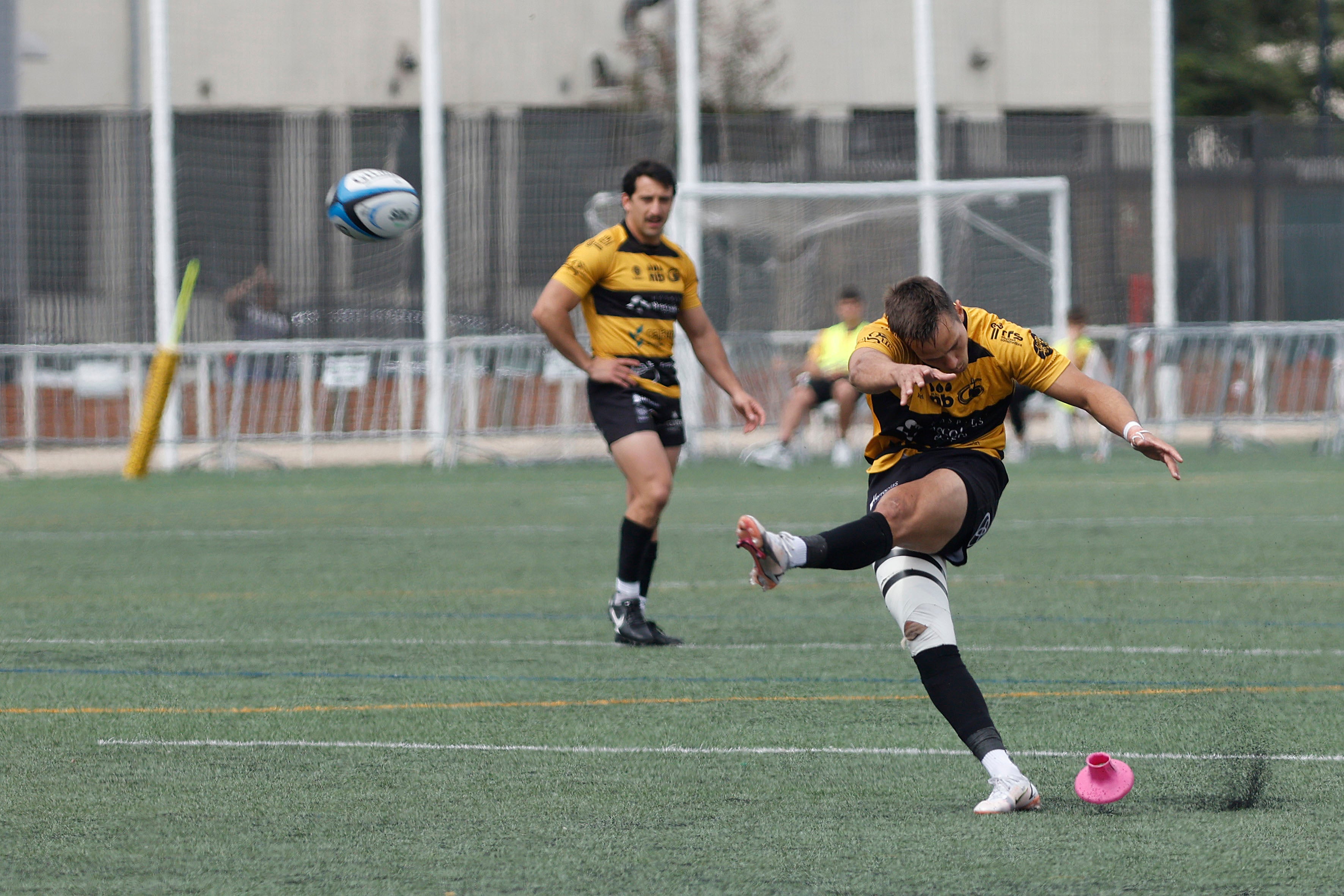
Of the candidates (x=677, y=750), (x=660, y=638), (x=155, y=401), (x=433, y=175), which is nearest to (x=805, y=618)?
(x=660, y=638)

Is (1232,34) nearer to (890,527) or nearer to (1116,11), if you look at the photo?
(1116,11)

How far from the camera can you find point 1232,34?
4400cm

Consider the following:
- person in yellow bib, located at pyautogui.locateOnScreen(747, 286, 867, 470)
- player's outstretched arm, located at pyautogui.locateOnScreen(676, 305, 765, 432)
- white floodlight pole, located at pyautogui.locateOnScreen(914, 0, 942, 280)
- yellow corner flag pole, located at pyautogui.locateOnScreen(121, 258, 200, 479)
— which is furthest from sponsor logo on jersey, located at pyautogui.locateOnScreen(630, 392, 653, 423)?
white floodlight pole, located at pyautogui.locateOnScreen(914, 0, 942, 280)

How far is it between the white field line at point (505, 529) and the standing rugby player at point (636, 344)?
14.9 feet

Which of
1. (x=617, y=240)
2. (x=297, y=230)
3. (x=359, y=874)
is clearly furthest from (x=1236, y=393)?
(x=359, y=874)

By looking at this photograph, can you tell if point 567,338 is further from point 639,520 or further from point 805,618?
point 805,618

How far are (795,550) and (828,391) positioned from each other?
48.6 ft

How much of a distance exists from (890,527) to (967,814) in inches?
31.2

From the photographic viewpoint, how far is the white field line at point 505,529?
13.1 metres

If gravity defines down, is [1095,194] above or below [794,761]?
above

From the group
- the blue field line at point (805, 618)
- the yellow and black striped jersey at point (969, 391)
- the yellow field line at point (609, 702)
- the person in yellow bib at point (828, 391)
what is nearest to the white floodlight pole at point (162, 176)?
the person in yellow bib at point (828, 391)

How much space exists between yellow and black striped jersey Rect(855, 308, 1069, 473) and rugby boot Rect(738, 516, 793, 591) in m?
0.52

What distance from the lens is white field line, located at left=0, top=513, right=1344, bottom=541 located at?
13125 millimetres

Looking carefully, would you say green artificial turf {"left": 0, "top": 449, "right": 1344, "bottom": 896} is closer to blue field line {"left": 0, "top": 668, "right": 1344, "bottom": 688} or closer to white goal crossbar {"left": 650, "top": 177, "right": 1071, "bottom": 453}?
blue field line {"left": 0, "top": 668, "right": 1344, "bottom": 688}
